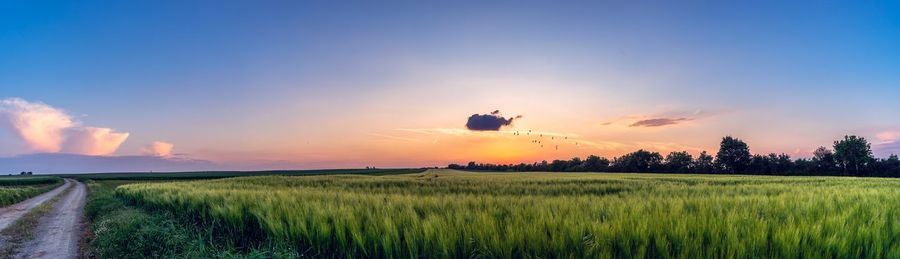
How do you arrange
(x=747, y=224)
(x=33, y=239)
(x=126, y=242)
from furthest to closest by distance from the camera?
(x=33, y=239)
(x=126, y=242)
(x=747, y=224)

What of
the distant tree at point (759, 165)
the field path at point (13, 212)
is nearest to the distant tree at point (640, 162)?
the distant tree at point (759, 165)

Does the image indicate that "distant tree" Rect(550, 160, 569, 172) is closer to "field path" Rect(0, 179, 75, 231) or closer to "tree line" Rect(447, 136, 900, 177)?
"tree line" Rect(447, 136, 900, 177)

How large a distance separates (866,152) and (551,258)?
4416 inches

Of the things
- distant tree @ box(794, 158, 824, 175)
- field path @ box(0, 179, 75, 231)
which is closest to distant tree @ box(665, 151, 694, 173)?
distant tree @ box(794, 158, 824, 175)

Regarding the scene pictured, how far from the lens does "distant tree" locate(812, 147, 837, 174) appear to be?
86.4 metres

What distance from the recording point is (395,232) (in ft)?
13.9

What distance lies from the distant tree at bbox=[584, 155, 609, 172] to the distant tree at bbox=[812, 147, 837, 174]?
39.4 metres

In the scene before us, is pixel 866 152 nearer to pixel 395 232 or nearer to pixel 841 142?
pixel 841 142

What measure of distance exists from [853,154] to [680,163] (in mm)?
29309

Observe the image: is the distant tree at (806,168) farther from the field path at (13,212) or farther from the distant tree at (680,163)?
the field path at (13,212)

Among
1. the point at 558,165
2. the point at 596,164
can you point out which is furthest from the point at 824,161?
the point at 558,165

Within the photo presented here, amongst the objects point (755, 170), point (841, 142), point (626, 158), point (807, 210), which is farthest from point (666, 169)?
point (807, 210)

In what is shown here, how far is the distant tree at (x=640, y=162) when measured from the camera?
10194cm

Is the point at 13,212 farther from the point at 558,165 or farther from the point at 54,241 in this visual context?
the point at 558,165
